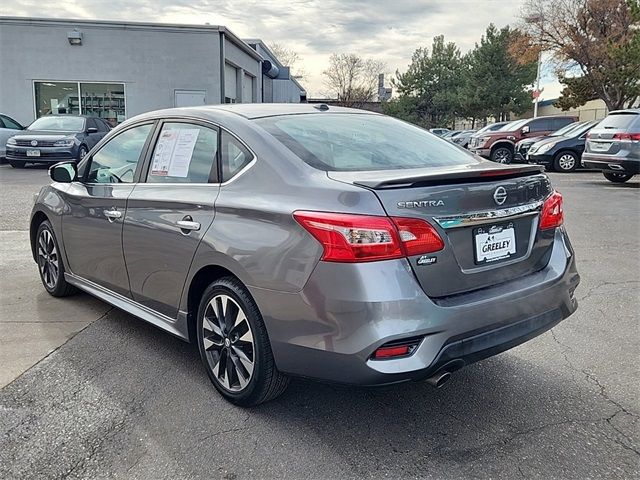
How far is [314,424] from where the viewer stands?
2.84m

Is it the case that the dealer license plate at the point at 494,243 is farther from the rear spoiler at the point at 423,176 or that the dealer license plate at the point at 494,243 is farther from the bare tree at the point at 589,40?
the bare tree at the point at 589,40

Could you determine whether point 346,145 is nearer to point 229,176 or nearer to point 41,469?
point 229,176

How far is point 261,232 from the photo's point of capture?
2.69 meters

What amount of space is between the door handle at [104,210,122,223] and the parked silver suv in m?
11.0

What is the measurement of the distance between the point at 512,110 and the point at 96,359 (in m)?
47.8

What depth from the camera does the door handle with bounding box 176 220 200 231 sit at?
304cm

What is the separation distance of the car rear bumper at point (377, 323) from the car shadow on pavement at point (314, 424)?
38 cm

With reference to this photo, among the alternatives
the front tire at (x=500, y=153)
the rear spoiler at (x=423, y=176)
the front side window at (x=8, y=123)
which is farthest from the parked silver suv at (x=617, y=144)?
the front side window at (x=8, y=123)

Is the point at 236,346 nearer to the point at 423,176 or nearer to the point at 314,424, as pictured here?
the point at 314,424

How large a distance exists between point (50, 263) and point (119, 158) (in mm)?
1384

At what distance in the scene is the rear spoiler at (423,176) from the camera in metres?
2.49

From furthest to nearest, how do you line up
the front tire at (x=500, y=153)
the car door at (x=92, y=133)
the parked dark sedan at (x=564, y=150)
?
the front tire at (x=500, y=153), the parked dark sedan at (x=564, y=150), the car door at (x=92, y=133)

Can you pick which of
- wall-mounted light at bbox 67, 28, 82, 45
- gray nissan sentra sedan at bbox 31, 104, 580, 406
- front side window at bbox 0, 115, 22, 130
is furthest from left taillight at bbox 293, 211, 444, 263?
wall-mounted light at bbox 67, 28, 82, 45

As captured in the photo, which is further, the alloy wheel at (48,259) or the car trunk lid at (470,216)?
the alloy wheel at (48,259)
